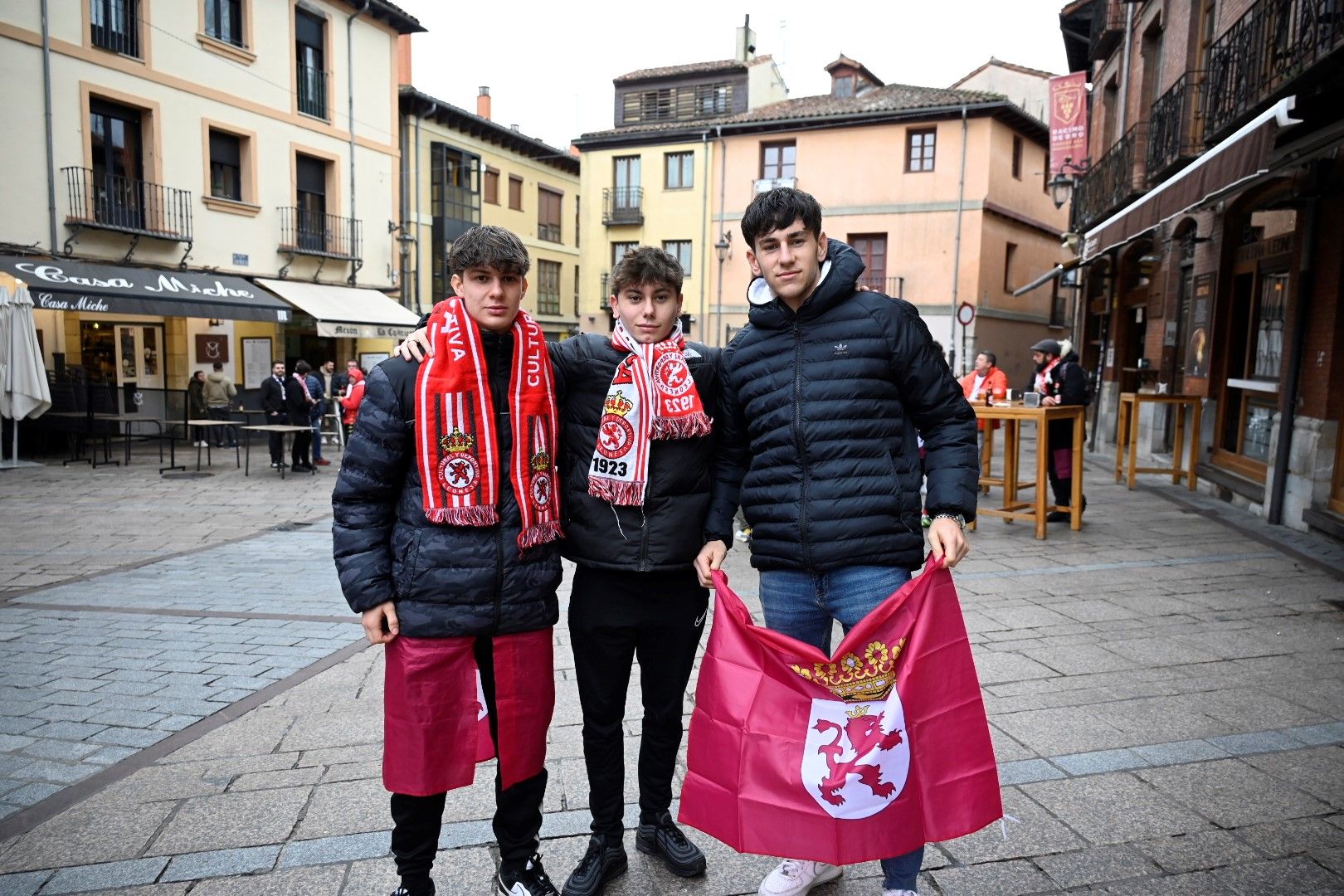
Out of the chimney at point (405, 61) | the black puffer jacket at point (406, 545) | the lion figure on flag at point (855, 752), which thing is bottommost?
the lion figure on flag at point (855, 752)

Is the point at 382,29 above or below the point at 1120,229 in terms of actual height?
above

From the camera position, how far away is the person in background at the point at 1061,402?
8195mm

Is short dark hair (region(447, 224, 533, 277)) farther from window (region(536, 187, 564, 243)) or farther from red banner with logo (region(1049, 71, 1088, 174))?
window (region(536, 187, 564, 243))

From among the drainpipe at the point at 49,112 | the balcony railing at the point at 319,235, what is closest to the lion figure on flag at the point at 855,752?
the drainpipe at the point at 49,112

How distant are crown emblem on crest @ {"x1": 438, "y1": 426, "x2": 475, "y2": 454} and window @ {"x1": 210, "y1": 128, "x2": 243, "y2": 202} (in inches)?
747

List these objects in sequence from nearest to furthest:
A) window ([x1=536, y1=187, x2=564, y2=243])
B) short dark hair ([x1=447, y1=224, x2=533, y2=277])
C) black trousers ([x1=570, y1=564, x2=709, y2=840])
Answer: short dark hair ([x1=447, y1=224, x2=533, y2=277]) < black trousers ([x1=570, y1=564, x2=709, y2=840]) < window ([x1=536, y1=187, x2=564, y2=243])

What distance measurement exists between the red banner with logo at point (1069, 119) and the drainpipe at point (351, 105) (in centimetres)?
1634

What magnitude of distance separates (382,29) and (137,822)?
933 inches

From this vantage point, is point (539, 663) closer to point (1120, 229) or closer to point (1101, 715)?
point (1101, 715)

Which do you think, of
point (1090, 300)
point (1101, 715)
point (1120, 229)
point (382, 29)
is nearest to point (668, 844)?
point (1101, 715)

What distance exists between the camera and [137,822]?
292 cm

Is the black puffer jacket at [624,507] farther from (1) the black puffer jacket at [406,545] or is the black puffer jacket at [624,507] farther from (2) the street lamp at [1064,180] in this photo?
(2) the street lamp at [1064,180]

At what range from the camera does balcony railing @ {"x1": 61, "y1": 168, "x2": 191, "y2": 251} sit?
15.3 meters

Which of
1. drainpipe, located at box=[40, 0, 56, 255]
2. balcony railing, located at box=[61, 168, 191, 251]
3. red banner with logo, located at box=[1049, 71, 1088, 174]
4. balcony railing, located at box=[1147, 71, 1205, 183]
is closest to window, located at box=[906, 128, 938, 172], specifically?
red banner with logo, located at box=[1049, 71, 1088, 174]
